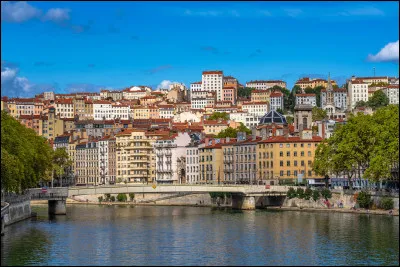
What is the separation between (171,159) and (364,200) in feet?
184

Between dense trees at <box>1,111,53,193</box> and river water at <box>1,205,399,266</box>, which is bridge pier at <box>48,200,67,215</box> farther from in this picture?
dense trees at <box>1,111,53,193</box>

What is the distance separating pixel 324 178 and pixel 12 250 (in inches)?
2192

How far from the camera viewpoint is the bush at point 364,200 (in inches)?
3264

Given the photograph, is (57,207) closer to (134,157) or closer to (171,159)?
(171,159)

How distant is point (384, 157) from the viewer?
3100 inches

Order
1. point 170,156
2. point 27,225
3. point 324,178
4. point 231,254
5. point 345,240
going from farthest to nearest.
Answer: point 170,156 < point 324,178 < point 27,225 < point 345,240 < point 231,254

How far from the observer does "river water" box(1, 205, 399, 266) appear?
5412 centimetres

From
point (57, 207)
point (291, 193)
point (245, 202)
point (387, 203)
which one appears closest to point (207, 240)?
point (387, 203)

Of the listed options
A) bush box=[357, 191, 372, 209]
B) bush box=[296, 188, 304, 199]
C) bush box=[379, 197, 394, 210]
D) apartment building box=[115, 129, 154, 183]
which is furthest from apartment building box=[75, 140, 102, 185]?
bush box=[379, 197, 394, 210]

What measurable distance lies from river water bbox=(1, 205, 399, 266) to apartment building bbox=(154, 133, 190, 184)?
45619 millimetres

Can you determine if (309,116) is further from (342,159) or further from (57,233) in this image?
(57,233)

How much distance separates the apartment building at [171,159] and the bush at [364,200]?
51.2 m

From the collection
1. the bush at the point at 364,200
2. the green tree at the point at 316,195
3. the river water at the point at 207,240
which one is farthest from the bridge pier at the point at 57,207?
the bush at the point at 364,200

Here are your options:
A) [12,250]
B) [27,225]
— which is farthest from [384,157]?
[12,250]
